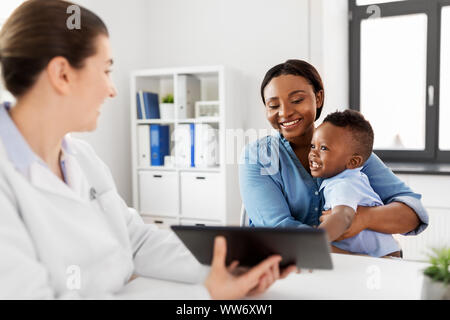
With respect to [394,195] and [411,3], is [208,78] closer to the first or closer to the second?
[411,3]

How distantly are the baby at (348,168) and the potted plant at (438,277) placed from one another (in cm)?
57

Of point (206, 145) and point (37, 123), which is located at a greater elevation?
point (37, 123)

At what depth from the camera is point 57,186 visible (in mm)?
913

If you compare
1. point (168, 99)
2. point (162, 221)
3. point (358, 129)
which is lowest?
point (162, 221)

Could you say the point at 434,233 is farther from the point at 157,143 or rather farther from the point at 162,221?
the point at 157,143

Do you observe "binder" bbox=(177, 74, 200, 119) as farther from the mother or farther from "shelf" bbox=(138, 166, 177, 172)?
the mother

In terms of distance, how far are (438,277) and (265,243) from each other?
32 centimetres

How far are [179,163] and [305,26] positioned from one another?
1.55 metres

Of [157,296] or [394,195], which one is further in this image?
[394,195]

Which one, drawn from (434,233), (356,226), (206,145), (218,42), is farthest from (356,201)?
(218,42)

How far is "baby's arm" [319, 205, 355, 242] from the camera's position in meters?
1.25

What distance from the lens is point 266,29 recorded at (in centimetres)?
362

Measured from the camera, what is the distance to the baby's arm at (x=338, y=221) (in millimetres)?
1254
